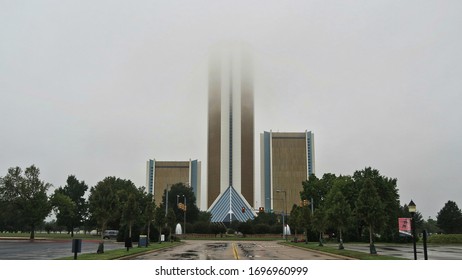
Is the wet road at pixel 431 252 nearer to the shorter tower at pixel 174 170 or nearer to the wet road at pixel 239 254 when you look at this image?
Answer: the wet road at pixel 239 254

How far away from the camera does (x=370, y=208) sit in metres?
28.4

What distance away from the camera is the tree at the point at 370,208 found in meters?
28.3

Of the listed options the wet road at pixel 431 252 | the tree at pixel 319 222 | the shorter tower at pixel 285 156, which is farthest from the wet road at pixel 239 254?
the tree at pixel 319 222

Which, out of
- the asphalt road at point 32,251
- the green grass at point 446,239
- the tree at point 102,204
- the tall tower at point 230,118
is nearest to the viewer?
the tall tower at point 230,118

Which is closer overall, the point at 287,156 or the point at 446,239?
the point at 287,156

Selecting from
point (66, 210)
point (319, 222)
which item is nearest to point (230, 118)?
point (319, 222)

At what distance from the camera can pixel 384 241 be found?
52.5 m

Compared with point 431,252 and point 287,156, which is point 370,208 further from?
point 287,156

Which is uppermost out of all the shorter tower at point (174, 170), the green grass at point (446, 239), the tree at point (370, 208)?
the shorter tower at point (174, 170)

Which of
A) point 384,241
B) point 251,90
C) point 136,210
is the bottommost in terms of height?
point 384,241
